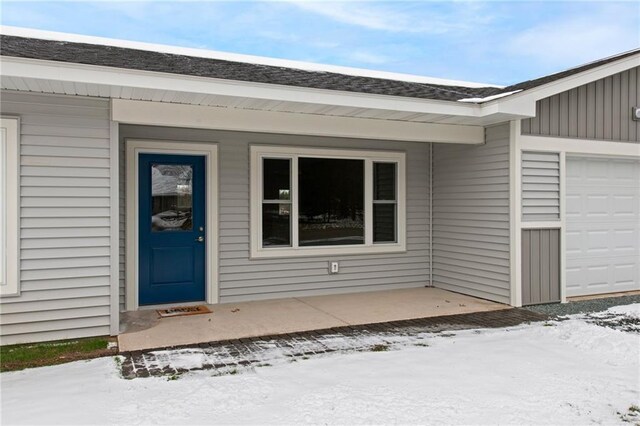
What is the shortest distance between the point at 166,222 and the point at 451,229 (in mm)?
3990

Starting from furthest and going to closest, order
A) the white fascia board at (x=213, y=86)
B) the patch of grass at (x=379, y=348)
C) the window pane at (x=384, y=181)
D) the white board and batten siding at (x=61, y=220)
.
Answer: the window pane at (x=384, y=181) < the white board and batten siding at (x=61, y=220) < the patch of grass at (x=379, y=348) < the white fascia board at (x=213, y=86)

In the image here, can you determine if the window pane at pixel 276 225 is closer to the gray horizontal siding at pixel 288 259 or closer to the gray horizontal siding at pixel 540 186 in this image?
the gray horizontal siding at pixel 288 259

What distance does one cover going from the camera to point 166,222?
6.38 metres

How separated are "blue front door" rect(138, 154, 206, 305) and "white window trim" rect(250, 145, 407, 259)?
67 centimetres

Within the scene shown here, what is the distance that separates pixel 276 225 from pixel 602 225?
182 inches

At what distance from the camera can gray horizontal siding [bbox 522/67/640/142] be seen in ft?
21.3

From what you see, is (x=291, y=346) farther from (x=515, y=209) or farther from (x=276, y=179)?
(x=515, y=209)

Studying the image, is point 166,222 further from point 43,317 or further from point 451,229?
point 451,229

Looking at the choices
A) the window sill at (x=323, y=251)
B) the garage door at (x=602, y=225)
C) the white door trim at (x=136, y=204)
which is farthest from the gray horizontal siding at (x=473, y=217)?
the white door trim at (x=136, y=204)

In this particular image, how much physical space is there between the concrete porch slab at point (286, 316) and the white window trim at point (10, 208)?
1.11m

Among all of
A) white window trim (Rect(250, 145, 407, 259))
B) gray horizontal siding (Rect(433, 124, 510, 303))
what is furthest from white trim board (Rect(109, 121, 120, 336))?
gray horizontal siding (Rect(433, 124, 510, 303))

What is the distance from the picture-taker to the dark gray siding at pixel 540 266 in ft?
21.0

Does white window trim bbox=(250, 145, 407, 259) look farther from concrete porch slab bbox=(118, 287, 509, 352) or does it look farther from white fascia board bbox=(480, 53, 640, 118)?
white fascia board bbox=(480, 53, 640, 118)

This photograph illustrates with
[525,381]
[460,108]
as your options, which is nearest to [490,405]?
[525,381]
